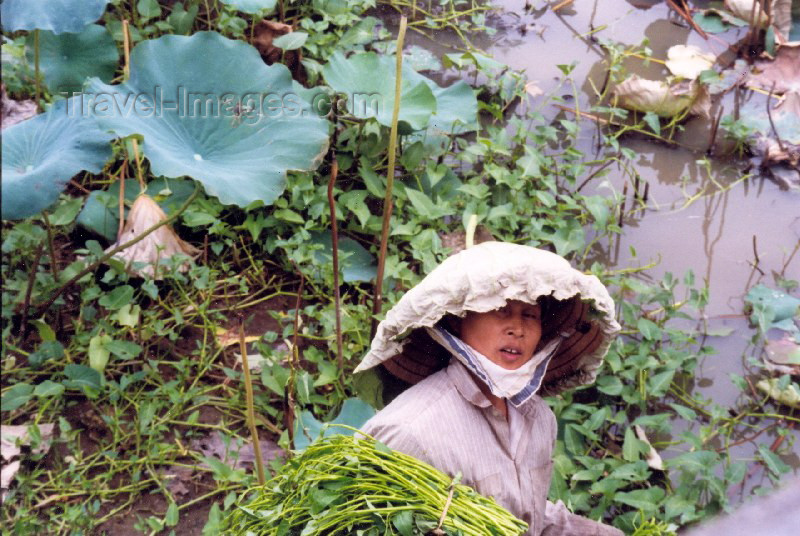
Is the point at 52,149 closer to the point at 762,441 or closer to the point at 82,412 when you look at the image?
the point at 82,412

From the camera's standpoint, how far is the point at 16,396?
8.23 feet

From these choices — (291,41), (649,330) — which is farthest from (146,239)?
(649,330)

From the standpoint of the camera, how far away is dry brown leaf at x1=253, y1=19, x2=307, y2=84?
3547 millimetres

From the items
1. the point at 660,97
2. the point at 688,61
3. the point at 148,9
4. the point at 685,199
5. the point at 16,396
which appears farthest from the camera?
the point at 688,61

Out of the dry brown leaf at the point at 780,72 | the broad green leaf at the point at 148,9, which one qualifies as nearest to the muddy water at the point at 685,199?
the dry brown leaf at the point at 780,72

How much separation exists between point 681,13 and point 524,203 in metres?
1.69

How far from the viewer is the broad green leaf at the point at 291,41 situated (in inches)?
130

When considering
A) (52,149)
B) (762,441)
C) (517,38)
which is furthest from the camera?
(517,38)

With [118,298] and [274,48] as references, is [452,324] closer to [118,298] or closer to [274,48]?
[118,298]

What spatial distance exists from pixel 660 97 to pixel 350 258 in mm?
1550

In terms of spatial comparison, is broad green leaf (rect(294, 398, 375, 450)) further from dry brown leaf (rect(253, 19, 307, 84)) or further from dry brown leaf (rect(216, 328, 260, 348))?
dry brown leaf (rect(253, 19, 307, 84))

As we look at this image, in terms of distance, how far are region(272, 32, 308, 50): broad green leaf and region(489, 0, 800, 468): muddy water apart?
99cm

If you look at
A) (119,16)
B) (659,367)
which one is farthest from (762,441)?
(119,16)

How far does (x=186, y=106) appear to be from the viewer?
2637 mm
